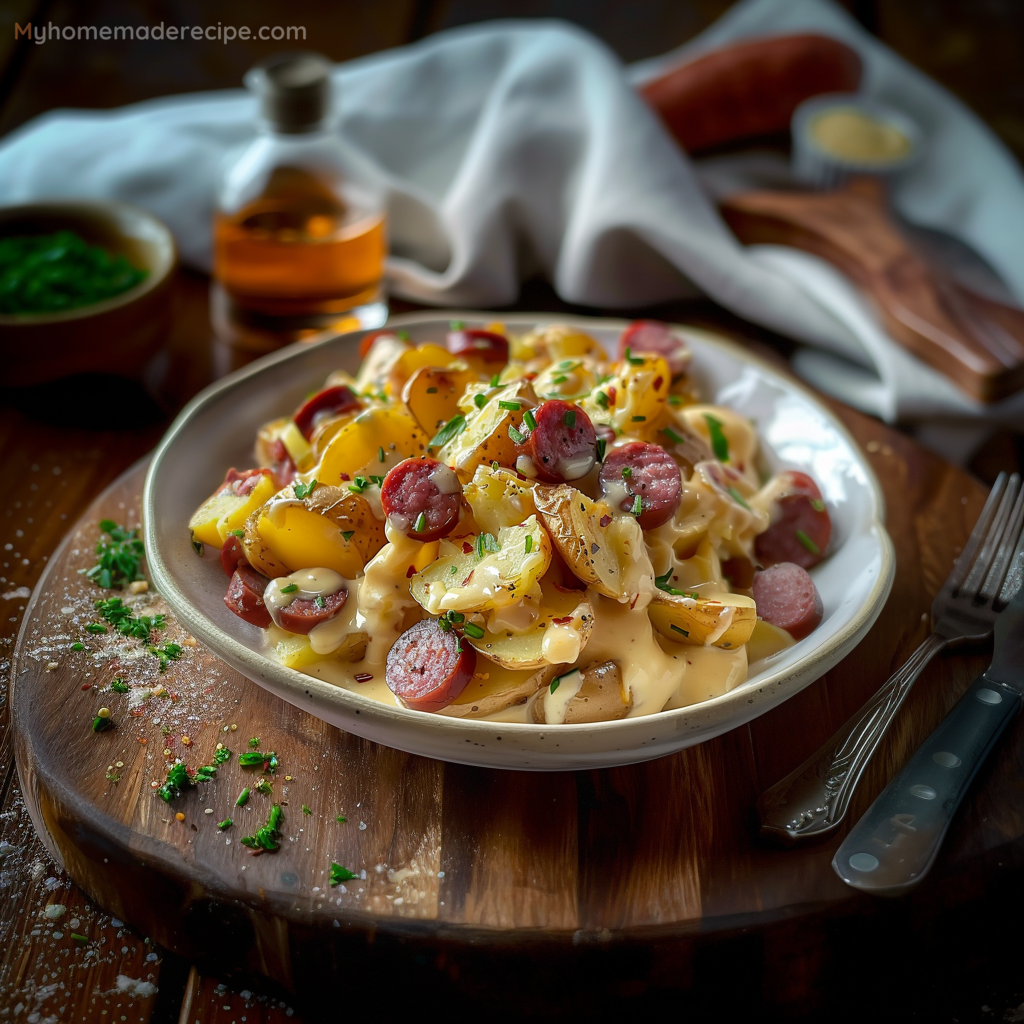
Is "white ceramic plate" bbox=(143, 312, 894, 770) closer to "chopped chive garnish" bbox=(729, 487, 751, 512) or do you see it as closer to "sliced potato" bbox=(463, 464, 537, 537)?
"chopped chive garnish" bbox=(729, 487, 751, 512)

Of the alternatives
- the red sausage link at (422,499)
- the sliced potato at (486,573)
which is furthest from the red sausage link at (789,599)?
the red sausage link at (422,499)

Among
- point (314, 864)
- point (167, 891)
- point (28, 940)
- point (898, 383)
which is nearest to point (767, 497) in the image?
point (898, 383)

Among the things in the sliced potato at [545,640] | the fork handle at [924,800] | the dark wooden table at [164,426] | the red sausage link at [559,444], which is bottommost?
the dark wooden table at [164,426]

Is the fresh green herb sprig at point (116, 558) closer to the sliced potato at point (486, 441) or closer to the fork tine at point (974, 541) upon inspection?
the sliced potato at point (486, 441)

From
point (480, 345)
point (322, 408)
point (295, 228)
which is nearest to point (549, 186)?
point (295, 228)

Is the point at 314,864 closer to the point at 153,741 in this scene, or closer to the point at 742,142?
the point at 153,741

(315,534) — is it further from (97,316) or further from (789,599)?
(97,316)
